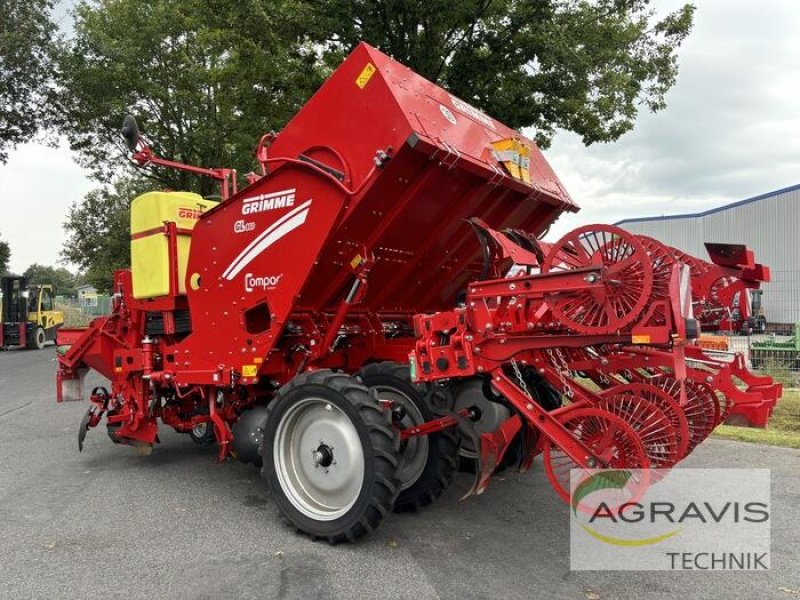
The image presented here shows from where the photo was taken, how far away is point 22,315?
24406mm

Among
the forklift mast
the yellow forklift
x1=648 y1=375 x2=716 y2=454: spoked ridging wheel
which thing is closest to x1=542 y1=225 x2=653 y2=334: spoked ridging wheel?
x1=648 y1=375 x2=716 y2=454: spoked ridging wheel

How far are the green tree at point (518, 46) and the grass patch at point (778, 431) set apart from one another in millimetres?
5587

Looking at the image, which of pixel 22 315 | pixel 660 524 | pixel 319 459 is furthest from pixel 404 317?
pixel 22 315

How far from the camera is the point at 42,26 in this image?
17406 mm

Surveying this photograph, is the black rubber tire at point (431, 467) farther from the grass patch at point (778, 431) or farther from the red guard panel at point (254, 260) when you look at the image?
the grass patch at point (778, 431)

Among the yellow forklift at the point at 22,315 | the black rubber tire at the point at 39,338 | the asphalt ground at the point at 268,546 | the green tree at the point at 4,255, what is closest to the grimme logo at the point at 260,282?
the asphalt ground at the point at 268,546

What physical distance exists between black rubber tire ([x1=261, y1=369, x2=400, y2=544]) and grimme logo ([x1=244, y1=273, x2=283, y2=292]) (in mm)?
772

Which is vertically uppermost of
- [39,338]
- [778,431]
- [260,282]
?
[260,282]

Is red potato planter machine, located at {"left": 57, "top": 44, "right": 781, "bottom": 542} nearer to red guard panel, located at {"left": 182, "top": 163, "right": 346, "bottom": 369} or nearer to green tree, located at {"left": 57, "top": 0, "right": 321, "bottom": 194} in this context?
red guard panel, located at {"left": 182, "top": 163, "right": 346, "bottom": 369}

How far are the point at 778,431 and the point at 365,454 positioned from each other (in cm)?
621

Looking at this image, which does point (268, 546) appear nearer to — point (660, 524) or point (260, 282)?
point (260, 282)

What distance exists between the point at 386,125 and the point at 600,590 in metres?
3.10

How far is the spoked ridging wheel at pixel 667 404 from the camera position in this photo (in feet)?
11.5

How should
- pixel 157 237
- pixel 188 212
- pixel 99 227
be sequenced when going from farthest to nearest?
pixel 99 227, pixel 188 212, pixel 157 237
